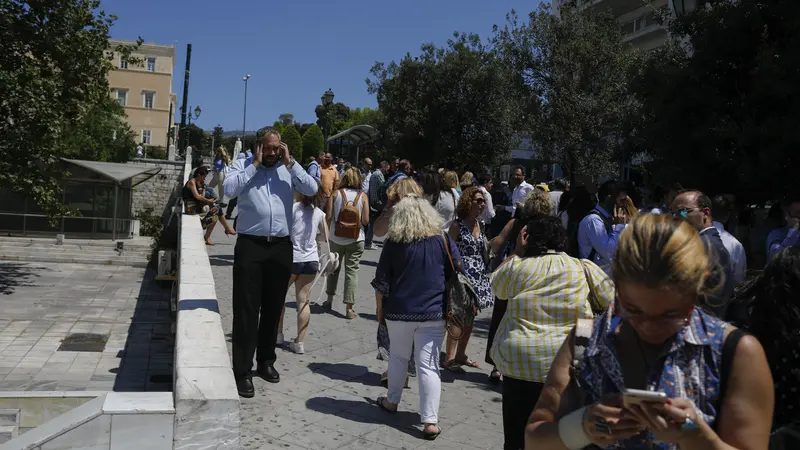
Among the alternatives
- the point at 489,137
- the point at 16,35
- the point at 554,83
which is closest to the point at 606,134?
the point at 554,83

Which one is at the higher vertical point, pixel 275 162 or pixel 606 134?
pixel 606 134

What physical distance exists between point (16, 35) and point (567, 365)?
16.6 metres

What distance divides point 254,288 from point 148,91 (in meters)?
76.8

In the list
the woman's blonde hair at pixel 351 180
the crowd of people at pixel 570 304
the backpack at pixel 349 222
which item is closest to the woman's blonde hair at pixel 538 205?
the crowd of people at pixel 570 304

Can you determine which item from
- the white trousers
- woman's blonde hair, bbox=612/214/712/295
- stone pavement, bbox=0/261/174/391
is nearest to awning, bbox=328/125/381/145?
stone pavement, bbox=0/261/174/391

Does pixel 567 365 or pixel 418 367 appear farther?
pixel 418 367

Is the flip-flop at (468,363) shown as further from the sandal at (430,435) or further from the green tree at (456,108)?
the green tree at (456,108)

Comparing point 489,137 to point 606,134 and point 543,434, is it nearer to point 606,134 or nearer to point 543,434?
point 606,134

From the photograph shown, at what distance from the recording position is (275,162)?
6039 mm

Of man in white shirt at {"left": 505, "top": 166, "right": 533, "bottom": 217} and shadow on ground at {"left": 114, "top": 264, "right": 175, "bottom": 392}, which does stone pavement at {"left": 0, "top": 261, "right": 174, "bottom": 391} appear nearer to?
shadow on ground at {"left": 114, "top": 264, "right": 175, "bottom": 392}

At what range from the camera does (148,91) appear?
77.3m

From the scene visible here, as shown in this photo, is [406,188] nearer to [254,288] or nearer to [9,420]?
[254,288]

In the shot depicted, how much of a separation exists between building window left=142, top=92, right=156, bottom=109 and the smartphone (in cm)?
8088

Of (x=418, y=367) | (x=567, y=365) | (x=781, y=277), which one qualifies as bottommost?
(x=418, y=367)
